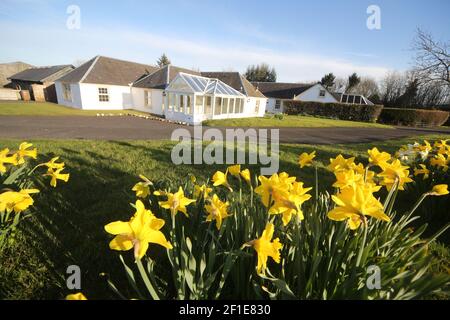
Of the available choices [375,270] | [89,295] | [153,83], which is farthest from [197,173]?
[153,83]

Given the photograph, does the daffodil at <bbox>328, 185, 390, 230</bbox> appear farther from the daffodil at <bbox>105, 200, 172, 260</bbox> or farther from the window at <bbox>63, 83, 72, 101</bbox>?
the window at <bbox>63, 83, 72, 101</bbox>

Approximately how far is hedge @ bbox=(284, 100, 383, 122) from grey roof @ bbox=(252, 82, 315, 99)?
475 centimetres

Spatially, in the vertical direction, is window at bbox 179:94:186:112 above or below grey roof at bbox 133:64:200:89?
below

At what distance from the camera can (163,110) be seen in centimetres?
2333

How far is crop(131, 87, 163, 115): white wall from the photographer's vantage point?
23.4 m

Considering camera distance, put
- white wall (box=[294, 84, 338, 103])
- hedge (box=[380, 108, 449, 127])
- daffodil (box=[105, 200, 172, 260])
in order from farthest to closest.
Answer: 1. white wall (box=[294, 84, 338, 103])
2. hedge (box=[380, 108, 449, 127])
3. daffodil (box=[105, 200, 172, 260])

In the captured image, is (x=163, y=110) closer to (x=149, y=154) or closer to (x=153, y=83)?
(x=153, y=83)

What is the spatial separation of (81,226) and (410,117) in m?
40.0

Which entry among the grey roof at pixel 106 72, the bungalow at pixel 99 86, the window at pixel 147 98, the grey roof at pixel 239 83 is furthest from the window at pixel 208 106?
the grey roof at pixel 106 72

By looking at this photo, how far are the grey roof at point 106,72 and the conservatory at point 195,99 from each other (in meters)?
7.12

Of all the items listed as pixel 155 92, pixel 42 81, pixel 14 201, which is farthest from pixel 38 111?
pixel 14 201

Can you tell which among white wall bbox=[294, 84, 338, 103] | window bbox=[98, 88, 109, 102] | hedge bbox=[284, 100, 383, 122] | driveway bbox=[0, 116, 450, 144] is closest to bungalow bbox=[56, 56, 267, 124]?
window bbox=[98, 88, 109, 102]
